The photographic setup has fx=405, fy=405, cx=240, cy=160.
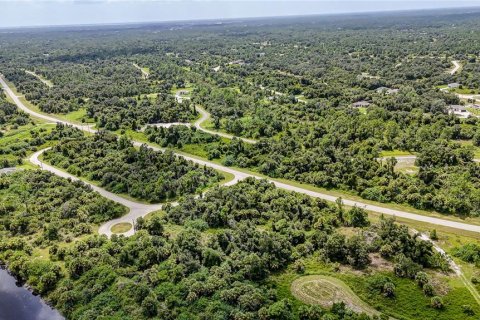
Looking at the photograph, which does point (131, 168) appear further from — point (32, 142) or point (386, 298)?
point (386, 298)

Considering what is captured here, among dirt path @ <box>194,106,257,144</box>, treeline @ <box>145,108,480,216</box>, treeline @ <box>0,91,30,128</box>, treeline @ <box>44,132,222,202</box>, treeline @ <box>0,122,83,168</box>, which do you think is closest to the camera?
treeline @ <box>145,108,480,216</box>

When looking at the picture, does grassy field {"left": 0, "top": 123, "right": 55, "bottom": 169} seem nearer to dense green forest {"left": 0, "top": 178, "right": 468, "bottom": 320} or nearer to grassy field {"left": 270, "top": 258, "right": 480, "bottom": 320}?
dense green forest {"left": 0, "top": 178, "right": 468, "bottom": 320}

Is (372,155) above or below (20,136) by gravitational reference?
above

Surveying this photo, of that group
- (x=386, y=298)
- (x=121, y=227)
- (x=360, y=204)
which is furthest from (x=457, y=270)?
(x=121, y=227)

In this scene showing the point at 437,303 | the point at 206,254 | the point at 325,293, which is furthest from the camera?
the point at 206,254

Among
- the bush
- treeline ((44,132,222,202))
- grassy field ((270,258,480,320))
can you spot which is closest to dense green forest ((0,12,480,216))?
treeline ((44,132,222,202))

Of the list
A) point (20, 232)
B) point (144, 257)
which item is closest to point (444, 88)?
point (144, 257)
